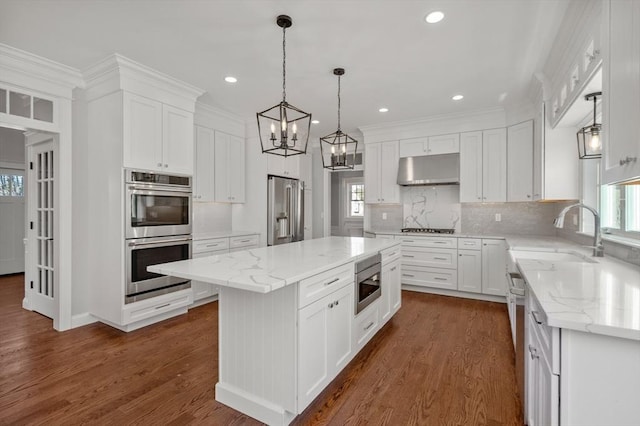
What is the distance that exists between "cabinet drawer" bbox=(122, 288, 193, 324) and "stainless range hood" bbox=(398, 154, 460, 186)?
11.4ft

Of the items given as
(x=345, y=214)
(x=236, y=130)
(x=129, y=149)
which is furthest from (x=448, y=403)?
(x=345, y=214)

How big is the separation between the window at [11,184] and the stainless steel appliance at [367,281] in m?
6.96

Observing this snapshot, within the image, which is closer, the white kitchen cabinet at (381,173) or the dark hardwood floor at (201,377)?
the dark hardwood floor at (201,377)

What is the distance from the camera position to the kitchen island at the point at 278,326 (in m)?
1.72

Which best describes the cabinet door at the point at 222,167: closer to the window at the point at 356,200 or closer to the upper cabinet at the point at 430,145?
the upper cabinet at the point at 430,145

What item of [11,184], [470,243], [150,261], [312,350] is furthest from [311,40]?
[11,184]

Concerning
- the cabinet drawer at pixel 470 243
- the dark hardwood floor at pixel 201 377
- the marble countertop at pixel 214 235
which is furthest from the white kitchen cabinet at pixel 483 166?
the marble countertop at pixel 214 235

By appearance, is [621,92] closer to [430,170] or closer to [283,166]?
[430,170]

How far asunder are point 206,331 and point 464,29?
3567mm

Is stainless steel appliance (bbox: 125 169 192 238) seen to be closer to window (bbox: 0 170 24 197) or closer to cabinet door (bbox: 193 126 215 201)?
cabinet door (bbox: 193 126 215 201)

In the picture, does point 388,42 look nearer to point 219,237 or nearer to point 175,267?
point 175,267

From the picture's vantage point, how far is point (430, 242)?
15.1 feet

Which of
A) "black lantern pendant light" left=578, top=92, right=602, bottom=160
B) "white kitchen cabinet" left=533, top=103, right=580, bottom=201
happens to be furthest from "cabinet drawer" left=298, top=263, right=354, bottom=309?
"white kitchen cabinet" left=533, top=103, right=580, bottom=201

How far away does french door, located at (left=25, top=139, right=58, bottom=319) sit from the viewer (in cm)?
343
